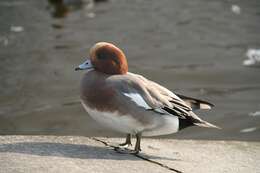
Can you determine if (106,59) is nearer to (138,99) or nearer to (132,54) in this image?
(138,99)

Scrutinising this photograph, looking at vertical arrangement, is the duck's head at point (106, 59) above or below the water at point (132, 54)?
above

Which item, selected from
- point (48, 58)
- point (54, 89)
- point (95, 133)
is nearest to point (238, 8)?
point (48, 58)

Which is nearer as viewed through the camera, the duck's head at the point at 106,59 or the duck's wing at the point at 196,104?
the duck's head at the point at 106,59

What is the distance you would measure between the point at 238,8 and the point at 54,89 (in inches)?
210

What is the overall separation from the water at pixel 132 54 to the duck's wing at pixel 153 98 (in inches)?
114

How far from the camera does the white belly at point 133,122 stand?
13.8 ft

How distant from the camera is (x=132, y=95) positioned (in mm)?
4227

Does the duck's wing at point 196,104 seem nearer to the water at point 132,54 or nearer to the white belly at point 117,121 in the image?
the white belly at point 117,121

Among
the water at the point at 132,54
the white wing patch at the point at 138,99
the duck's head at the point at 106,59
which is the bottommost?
the water at the point at 132,54

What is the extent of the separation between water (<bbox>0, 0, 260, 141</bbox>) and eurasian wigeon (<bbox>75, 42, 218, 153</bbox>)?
2968mm

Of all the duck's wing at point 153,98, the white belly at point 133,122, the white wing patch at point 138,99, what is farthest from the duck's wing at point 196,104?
the white wing patch at point 138,99

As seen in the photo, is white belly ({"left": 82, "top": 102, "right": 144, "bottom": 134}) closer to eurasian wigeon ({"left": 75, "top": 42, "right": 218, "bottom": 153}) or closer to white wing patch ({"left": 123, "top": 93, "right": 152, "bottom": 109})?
eurasian wigeon ({"left": 75, "top": 42, "right": 218, "bottom": 153})

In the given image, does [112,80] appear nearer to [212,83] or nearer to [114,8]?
[212,83]

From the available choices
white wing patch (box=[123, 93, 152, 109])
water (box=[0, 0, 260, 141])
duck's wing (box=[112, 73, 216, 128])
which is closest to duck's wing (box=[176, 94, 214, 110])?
duck's wing (box=[112, 73, 216, 128])
